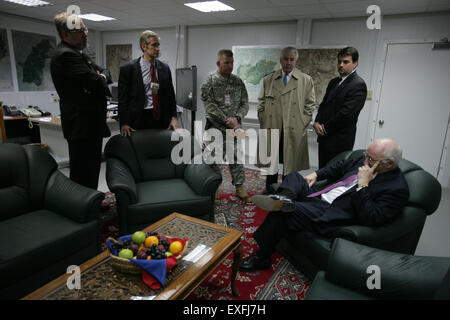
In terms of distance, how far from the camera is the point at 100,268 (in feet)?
4.67

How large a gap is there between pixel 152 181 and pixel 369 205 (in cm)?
190

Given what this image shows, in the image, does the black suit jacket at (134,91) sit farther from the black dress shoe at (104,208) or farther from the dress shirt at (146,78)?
the black dress shoe at (104,208)

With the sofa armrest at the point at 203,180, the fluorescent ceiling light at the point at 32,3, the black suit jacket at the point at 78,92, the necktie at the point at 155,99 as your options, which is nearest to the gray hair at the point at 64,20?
the black suit jacket at the point at 78,92

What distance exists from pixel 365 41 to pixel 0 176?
16.0 ft

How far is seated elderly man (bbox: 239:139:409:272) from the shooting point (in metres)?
1.76

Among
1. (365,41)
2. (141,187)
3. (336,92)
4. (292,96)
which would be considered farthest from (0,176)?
(365,41)

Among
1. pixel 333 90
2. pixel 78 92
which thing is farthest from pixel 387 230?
pixel 78 92

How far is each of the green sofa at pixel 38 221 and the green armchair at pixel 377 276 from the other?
146cm

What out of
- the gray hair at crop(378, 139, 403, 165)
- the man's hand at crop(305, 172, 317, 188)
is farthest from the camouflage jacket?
the gray hair at crop(378, 139, 403, 165)

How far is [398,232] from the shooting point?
5.65 ft

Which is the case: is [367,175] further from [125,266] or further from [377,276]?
[125,266]

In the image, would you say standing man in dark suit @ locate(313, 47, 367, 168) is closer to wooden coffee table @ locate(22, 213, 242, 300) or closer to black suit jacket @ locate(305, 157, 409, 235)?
black suit jacket @ locate(305, 157, 409, 235)

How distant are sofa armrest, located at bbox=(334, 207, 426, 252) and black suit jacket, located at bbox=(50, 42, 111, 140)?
2.07 metres

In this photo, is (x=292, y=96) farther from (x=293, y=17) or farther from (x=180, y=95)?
(x=180, y=95)
